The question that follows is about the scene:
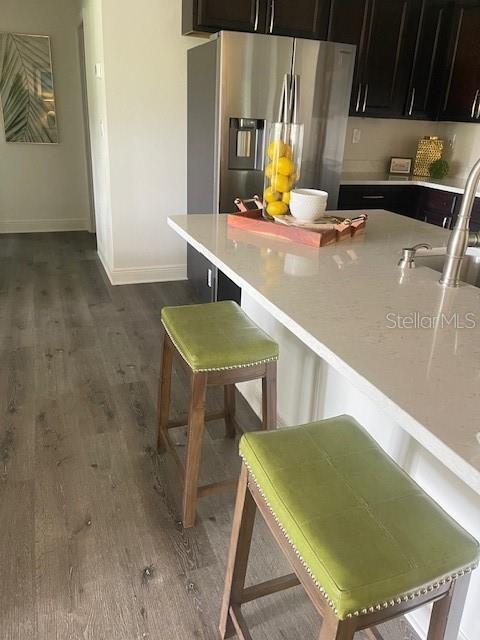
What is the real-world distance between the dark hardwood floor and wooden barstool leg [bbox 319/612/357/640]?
2.13ft

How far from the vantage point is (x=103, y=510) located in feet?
5.69

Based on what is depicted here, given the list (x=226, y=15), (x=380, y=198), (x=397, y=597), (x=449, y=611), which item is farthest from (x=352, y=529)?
(x=380, y=198)

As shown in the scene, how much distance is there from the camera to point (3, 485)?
5.99 feet

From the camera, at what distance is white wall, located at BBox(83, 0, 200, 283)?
3.39 meters

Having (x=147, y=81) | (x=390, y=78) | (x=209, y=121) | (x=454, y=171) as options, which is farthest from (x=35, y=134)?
(x=454, y=171)

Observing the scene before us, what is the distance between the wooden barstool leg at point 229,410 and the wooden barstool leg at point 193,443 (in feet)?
1.56

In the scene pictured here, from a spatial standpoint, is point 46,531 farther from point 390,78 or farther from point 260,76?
point 390,78

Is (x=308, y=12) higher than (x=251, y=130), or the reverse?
(x=308, y=12)

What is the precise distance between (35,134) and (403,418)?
A: 5474mm

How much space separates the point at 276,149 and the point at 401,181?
8.72ft

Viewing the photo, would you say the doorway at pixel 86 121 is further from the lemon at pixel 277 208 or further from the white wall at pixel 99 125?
the lemon at pixel 277 208

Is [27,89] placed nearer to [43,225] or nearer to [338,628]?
[43,225]

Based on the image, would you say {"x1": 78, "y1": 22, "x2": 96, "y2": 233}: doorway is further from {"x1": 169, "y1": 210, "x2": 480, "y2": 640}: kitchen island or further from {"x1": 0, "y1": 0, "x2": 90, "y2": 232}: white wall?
{"x1": 169, "y1": 210, "x2": 480, "y2": 640}: kitchen island

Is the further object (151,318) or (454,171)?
(454,171)
